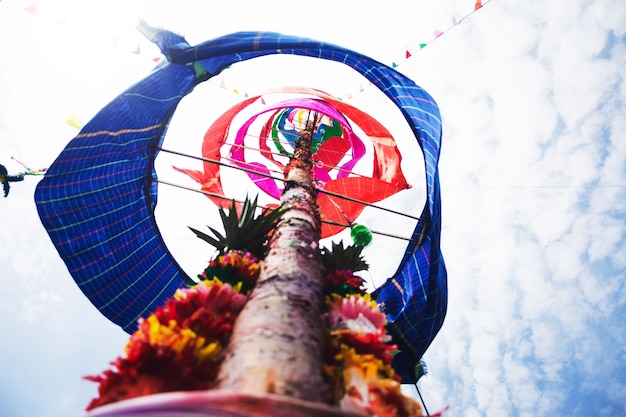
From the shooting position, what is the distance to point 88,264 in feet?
10.8

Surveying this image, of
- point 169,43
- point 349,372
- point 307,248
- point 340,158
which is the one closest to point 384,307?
point 307,248

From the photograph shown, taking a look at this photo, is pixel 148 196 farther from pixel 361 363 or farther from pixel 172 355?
pixel 361 363

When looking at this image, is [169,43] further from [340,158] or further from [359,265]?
[340,158]

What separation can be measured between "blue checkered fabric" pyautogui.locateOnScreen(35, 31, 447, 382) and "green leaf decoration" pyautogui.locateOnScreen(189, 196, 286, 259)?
1.13 meters

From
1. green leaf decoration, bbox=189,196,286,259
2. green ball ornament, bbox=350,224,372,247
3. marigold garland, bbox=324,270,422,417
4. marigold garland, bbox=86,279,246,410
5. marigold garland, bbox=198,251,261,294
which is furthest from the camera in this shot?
green ball ornament, bbox=350,224,372,247

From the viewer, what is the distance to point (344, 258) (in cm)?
296

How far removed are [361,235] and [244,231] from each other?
4.37 feet

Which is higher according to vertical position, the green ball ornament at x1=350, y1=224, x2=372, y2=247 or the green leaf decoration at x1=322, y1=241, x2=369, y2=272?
the green ball ornament at x1=350, y1=224, x2=372, y2=247

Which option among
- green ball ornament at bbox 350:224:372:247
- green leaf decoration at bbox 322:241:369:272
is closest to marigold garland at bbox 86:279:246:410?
green leaf decoration at bbox 322:241:369:272

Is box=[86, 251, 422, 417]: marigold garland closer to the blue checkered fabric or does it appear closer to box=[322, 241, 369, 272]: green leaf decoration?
box=[322, 241, 369, 272]: green leaf decoration

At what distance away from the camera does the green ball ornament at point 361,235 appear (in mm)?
3602

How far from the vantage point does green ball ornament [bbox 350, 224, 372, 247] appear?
3.60 m

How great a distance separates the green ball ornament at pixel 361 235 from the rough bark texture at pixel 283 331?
4.04ft

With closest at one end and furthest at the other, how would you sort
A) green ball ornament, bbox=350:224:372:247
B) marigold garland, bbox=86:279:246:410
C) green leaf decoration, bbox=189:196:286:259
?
marigold garland, bbox=86:279:246:410 → green leaf decoration, bbox=189:196:286:259 → green ball ornament, bbox=350:224:372:247
